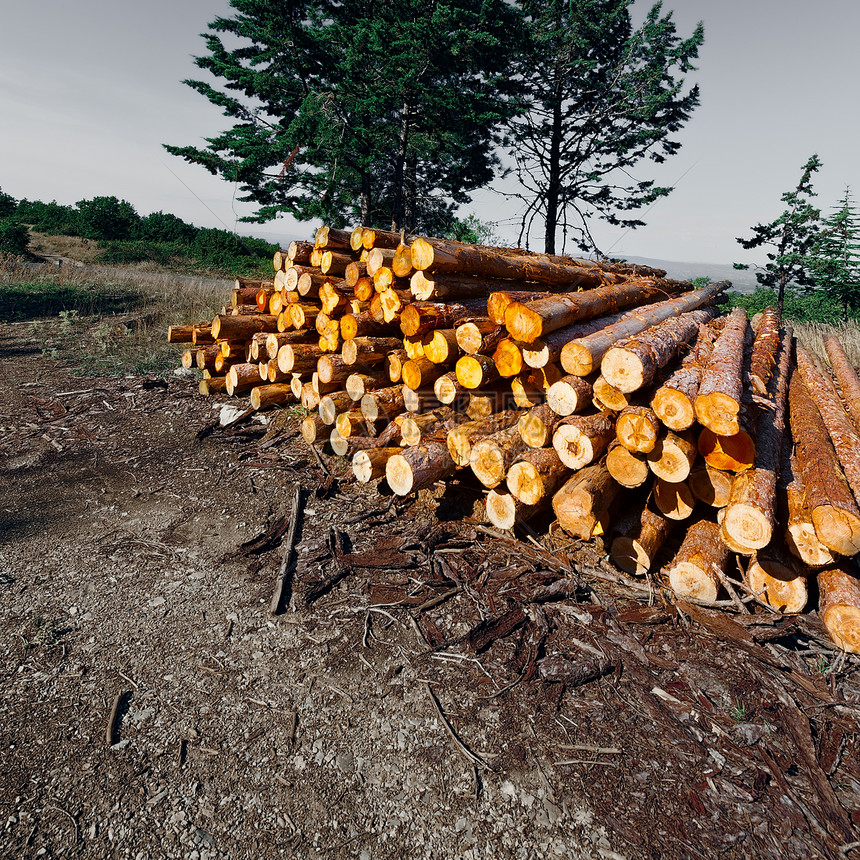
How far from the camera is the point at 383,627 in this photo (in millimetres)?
3496

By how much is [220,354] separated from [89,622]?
488 centimetres

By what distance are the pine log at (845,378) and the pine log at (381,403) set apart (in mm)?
5734

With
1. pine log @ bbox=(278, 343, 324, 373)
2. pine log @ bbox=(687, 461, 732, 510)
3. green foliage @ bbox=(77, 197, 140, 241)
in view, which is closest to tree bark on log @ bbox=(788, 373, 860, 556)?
pine log @ bbox=(687, 461, 732, 510)

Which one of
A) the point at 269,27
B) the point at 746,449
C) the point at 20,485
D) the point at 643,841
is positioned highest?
the point at 269,27

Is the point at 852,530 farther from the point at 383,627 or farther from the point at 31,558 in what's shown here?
the point at 31,558

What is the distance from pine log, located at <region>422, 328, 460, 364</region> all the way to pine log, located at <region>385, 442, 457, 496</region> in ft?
3.22

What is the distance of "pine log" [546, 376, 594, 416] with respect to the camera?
400 centimetres

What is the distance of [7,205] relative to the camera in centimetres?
2817

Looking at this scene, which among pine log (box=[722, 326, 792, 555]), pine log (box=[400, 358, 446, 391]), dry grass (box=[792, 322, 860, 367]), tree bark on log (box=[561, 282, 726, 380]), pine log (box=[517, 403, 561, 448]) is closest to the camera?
pine log (box=[722, 326, 792, 555])

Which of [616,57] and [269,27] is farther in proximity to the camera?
[616,57]

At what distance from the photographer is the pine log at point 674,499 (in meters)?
3.97

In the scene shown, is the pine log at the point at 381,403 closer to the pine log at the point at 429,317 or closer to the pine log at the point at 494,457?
the pine log at the point at 429,317

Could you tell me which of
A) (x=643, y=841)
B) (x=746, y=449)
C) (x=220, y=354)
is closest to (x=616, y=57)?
(x=220, y=354)

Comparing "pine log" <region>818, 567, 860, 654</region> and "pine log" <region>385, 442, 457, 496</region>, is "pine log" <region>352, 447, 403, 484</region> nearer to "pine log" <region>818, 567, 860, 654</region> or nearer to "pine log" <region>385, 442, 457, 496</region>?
"pine log" <region>385, 442, 457, 496</region>
